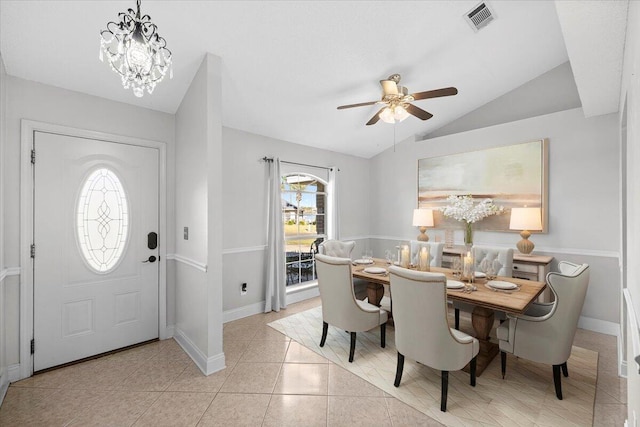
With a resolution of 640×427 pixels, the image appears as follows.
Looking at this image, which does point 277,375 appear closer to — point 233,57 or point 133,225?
point 133,225

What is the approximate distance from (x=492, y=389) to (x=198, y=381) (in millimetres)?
2433

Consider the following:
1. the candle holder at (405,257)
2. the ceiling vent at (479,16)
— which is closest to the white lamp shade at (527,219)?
the candle holder at (405,257)

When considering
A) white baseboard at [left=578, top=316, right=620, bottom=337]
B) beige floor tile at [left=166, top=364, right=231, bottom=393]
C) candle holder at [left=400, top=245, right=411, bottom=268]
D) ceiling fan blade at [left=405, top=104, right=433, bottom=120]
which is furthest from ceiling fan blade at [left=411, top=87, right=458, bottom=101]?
white baseboard at [left=578, top=316, right=620, bottom=337]

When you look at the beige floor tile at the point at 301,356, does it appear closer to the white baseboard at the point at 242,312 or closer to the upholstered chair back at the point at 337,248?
the white baseboard at the point at 242,312

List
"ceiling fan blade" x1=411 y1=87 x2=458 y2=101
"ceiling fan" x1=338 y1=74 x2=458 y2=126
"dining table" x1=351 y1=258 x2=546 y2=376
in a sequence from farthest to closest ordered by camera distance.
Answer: "ceiling fan" x1=338 y1=74 x2=458 y2=126 < "ceiling fan blade" x1=411 y1=87 x2=458 y2=101 < "dining table" x1=351 y1=258 x2=546 y2=376

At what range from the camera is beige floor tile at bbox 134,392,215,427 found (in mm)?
1908

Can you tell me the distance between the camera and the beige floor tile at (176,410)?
6.26 ft

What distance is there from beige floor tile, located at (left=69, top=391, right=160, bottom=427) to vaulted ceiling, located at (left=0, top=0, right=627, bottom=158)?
108 inches

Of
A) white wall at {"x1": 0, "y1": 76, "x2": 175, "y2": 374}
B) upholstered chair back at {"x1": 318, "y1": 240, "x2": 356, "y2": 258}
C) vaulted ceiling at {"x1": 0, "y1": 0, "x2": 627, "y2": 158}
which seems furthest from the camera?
upholstered chair back at {"x1": 318, "y1": 240, "x2": 356, "y2": 258}

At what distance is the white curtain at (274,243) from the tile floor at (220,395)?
1169 mm

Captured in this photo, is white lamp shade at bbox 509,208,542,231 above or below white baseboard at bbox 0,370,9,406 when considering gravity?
above

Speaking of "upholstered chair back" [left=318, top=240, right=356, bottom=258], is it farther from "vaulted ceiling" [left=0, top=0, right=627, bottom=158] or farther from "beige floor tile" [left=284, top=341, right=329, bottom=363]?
"vaulted ceiling" [left=0, top=0, right=627, bottom=158]

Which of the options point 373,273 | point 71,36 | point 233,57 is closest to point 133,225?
point 71,36

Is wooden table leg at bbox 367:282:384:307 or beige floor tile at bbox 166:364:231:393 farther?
wooden table leg at bbox 367:282:384:307
